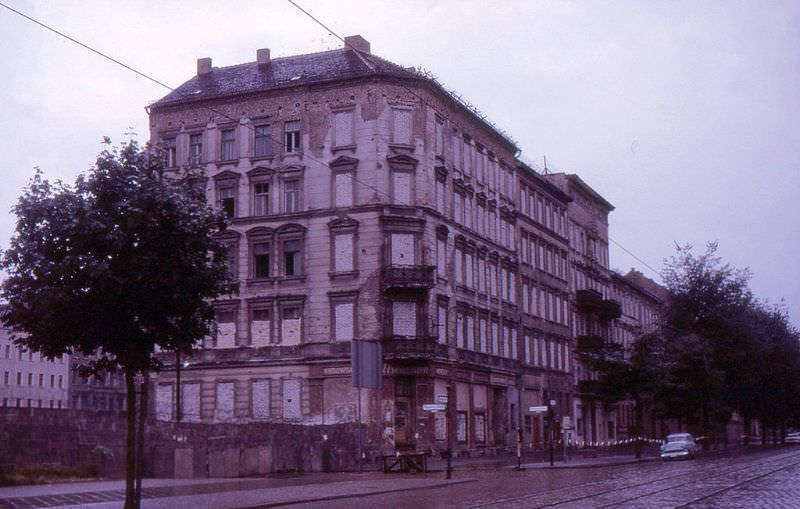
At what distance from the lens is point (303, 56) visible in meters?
58.1

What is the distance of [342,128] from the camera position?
176 feet

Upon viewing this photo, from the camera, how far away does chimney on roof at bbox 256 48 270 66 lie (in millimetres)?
58894

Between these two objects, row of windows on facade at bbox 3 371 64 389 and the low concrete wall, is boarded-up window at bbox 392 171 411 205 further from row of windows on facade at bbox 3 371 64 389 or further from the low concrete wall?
row of windows on facade at bbox 3 371 64 389

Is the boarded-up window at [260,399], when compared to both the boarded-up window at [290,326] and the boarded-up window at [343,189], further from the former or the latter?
the boarded-up window at [343,189]

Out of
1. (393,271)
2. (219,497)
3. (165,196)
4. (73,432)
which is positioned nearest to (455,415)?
(393,271)

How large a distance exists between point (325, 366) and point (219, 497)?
86.2 ft

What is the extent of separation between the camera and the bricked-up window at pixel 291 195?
54.1 meters

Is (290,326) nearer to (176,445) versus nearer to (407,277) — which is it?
(407,277)

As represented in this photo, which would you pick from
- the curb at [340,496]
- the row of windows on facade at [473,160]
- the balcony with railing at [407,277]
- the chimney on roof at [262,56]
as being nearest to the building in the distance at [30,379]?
the chimney on roof at [262,56]

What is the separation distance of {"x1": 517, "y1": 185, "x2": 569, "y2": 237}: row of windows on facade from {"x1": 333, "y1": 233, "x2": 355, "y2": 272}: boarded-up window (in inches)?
728

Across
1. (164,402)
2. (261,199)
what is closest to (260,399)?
(164,402)

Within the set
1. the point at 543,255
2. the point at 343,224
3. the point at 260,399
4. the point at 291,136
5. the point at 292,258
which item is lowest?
the point at 260,399

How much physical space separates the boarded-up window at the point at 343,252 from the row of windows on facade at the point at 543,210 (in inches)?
728

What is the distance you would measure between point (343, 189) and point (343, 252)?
313 cm
